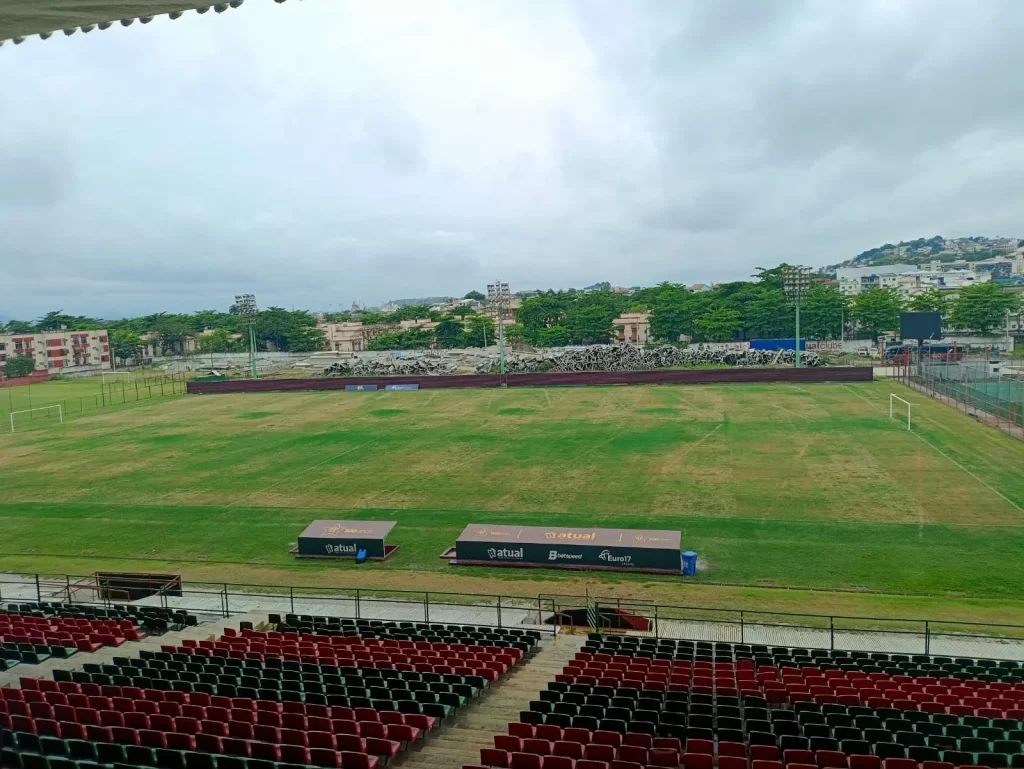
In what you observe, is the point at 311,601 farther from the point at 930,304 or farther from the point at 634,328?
the point at 634,328

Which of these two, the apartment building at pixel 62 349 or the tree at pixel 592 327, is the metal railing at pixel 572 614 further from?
the apartment building at pixel 62 349

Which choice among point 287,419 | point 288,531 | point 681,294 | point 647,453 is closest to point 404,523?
point 288,531

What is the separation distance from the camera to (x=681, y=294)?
111375mm

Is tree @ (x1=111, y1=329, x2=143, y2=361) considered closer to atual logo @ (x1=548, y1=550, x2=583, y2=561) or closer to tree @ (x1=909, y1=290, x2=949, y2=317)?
tree @ (x1=909, y1=290, x2=949, y2=317)

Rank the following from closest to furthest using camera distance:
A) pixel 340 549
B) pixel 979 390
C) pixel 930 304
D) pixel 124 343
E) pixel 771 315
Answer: pixel 340 549, pixel 979 390, pixel 930 304, pixel 771 315, pixel 124 343

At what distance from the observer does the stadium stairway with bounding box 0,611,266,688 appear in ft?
44.5

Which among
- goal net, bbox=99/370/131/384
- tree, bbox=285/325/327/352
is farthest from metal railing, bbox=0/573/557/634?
tree, bbox=285/325/327/352

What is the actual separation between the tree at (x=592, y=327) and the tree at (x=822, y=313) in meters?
28.8

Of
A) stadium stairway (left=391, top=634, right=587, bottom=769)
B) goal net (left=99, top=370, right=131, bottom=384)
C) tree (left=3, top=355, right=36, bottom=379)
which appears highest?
tree (left=3, top=355, right=36, bottom=379)

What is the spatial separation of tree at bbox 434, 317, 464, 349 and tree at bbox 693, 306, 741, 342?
40.0 metres

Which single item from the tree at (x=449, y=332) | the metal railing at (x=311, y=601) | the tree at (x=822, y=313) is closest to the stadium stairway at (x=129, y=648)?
the metal railing at (x=311, y=601)

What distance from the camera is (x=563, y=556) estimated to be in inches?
Result: 941

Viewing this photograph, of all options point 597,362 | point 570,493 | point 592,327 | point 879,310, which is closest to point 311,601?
point 570,493

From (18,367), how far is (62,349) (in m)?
19.4
